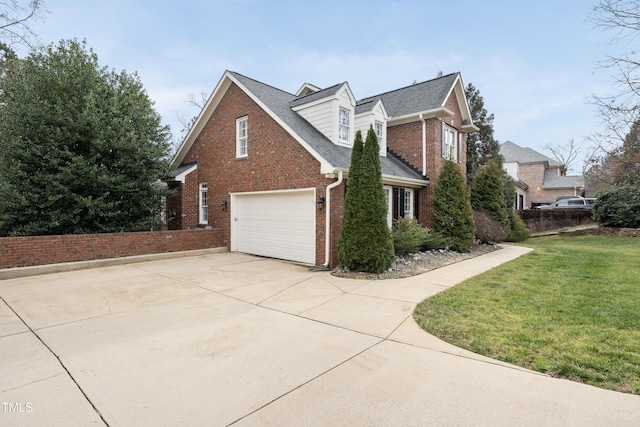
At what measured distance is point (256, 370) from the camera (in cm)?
320

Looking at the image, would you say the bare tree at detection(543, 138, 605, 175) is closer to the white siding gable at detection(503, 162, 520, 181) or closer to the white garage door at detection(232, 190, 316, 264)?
the white siding gable at detection(503, 162, 520, 181)

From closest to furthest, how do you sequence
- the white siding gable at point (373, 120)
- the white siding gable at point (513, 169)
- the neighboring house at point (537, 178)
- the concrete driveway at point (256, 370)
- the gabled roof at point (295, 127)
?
the concrete driveway at point (256, 370)
the gabled roof at point (295, 127)
the white siding gable at point (373, 120)
the neighboring house at point (537, 178)
the white siding gable at point (513, 169)

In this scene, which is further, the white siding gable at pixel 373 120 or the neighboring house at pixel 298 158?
the white siding gable at pixel 373 120

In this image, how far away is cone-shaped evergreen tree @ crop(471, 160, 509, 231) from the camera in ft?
46.8

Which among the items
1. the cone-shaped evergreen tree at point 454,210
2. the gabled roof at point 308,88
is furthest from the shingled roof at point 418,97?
the cone-shaped evergreen tree at point 454,210

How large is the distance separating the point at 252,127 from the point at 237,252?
182 inches

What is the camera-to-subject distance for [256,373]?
3.14 m

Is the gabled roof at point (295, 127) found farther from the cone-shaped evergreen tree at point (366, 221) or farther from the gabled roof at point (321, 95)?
the cone-shaped evergreen tree at point (366, 221)

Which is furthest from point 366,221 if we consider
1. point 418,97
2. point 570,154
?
point 570,154

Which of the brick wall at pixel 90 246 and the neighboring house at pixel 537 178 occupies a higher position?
the neighboring house at pixel 537 178

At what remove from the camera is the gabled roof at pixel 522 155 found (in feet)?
121

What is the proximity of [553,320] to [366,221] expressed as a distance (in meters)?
4.14

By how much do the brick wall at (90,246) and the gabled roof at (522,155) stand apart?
124 ft

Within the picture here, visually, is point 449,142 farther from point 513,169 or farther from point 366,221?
point 513,169
